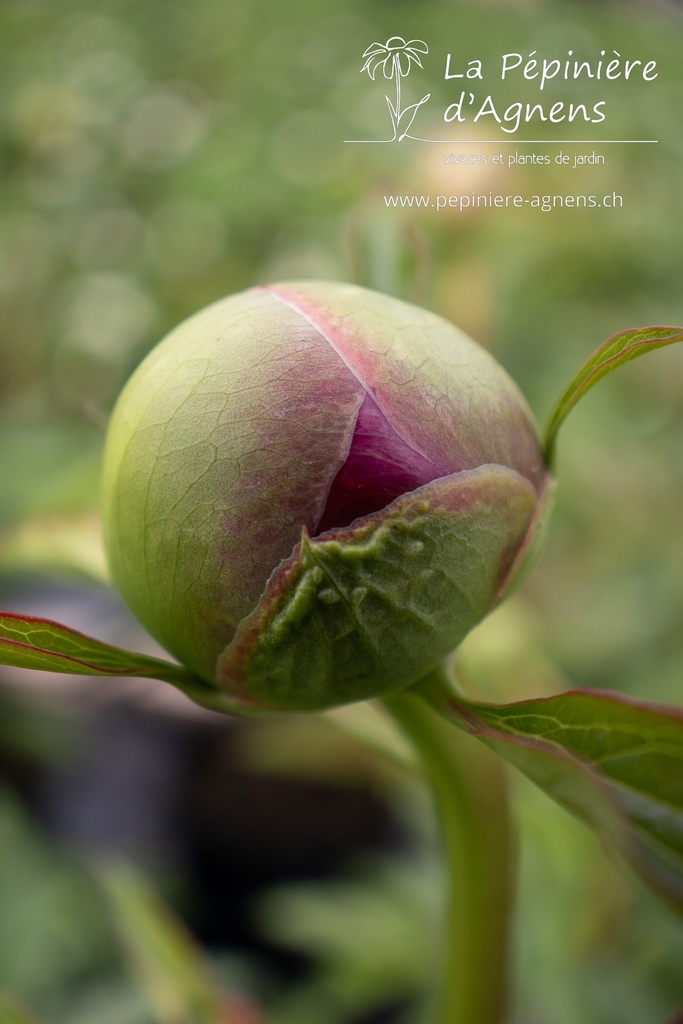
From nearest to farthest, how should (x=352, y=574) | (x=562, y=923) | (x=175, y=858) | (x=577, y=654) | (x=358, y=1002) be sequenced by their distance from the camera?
(x=352, y=574), (x=562, y=923), (x=358, y=1002), (x=577, y=654), (x=175, y=858)

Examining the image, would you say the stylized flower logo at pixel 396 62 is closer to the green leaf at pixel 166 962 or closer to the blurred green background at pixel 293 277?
the blurred green background at pixel 293 277

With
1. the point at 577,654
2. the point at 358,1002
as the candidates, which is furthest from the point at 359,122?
the point at 358,1002

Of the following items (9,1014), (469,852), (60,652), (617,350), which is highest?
(617,350)

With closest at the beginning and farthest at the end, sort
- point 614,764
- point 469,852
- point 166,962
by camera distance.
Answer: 1. point 614,764
2. point 469,852
3. point 166,962

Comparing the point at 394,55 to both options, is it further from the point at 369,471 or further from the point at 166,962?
the point at 166,962

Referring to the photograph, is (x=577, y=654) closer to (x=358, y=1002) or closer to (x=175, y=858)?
(x=358, y=1002)

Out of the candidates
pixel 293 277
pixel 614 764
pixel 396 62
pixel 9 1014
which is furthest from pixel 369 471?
pixel 293 277
